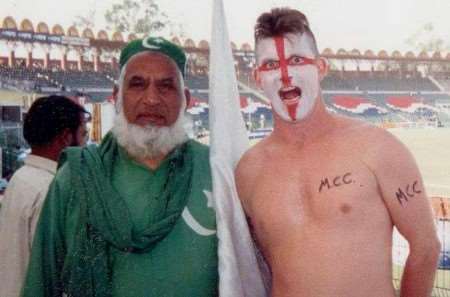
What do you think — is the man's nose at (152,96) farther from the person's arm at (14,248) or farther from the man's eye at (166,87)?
the person's arm at (14,248)

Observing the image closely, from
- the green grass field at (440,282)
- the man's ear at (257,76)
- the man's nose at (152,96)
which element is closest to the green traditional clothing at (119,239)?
the man's nose at (152,96)

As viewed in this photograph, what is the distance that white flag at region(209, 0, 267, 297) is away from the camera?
58.4 inches

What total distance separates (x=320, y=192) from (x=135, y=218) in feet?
1.78

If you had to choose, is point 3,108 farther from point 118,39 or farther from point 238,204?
point 118,39

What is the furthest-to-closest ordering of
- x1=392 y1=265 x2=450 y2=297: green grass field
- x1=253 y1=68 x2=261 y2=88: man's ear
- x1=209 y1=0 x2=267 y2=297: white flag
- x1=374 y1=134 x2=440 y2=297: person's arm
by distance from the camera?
x1=392 y1=265 x2=450 y2=297: green grass field < x1=253 y1=68 x2=261 y2=88: man's ear < x1=209 y1=0 x2=267 y2=297: white flag < x1=374 y1=134 x2=440 y2=297: person's arm

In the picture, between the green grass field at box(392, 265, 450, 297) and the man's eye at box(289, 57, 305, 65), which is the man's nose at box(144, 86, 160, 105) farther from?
the green grass field at box(392, 265, 450, 297)

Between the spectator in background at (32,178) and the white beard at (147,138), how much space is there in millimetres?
426

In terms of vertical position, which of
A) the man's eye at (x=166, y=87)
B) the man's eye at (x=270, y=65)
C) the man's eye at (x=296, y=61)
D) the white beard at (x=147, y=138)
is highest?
the man's eye at (x=296, y=61)

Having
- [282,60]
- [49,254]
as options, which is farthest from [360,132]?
[49,254]

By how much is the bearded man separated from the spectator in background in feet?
1.02

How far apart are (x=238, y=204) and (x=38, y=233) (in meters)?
0.59

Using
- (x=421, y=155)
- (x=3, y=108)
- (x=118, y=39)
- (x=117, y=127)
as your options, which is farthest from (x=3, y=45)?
(x=117, y=127)

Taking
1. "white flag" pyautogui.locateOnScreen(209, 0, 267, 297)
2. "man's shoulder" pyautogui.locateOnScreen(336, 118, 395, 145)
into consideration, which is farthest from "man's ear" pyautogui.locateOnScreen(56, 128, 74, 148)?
"man's shoulder" pyautogui.locateOnScreen(336, 118, 395, 145)

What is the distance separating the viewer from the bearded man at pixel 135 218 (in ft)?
4.74
